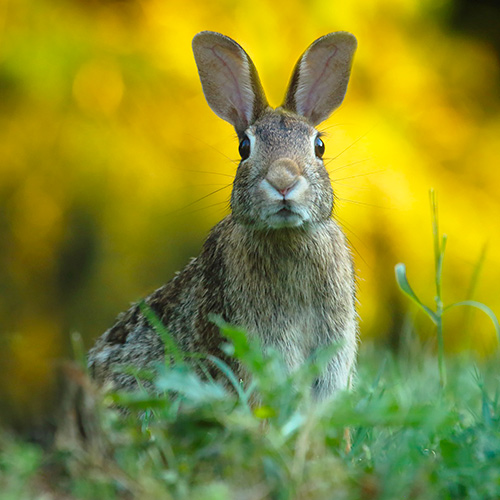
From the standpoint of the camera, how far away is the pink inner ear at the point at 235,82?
366cm

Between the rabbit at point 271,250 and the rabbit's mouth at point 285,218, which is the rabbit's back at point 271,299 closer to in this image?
the rabbit at point 271,250

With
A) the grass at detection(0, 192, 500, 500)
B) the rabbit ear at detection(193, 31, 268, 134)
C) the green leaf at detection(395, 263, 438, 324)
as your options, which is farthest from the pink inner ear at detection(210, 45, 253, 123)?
the grass at detection(0, 192, 500, 500)

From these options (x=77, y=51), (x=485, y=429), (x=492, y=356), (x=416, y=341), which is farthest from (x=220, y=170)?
(x=485, y=429)

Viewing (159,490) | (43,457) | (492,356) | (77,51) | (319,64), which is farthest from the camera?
(77,51)

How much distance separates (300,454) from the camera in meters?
1.59

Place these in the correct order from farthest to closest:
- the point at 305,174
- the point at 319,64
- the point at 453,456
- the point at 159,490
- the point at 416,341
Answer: the point at 416,341 → the point at 319,64 → the point at 305,174 → the point at 453,456 → the point at 159,490

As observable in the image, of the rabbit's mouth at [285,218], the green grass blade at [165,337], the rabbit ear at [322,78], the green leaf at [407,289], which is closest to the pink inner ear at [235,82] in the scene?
the rabbit ear at [322,78]

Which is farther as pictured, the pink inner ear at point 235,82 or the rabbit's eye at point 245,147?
the pink inner ear at point 235,82

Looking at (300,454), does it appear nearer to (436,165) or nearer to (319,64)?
(319,64)

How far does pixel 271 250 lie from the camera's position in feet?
10.8

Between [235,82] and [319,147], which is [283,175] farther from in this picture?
[235,82]

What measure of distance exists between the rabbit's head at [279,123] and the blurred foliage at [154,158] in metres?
1.69

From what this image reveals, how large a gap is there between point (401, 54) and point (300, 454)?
490 cm

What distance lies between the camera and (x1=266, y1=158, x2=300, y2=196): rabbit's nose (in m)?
3.03
